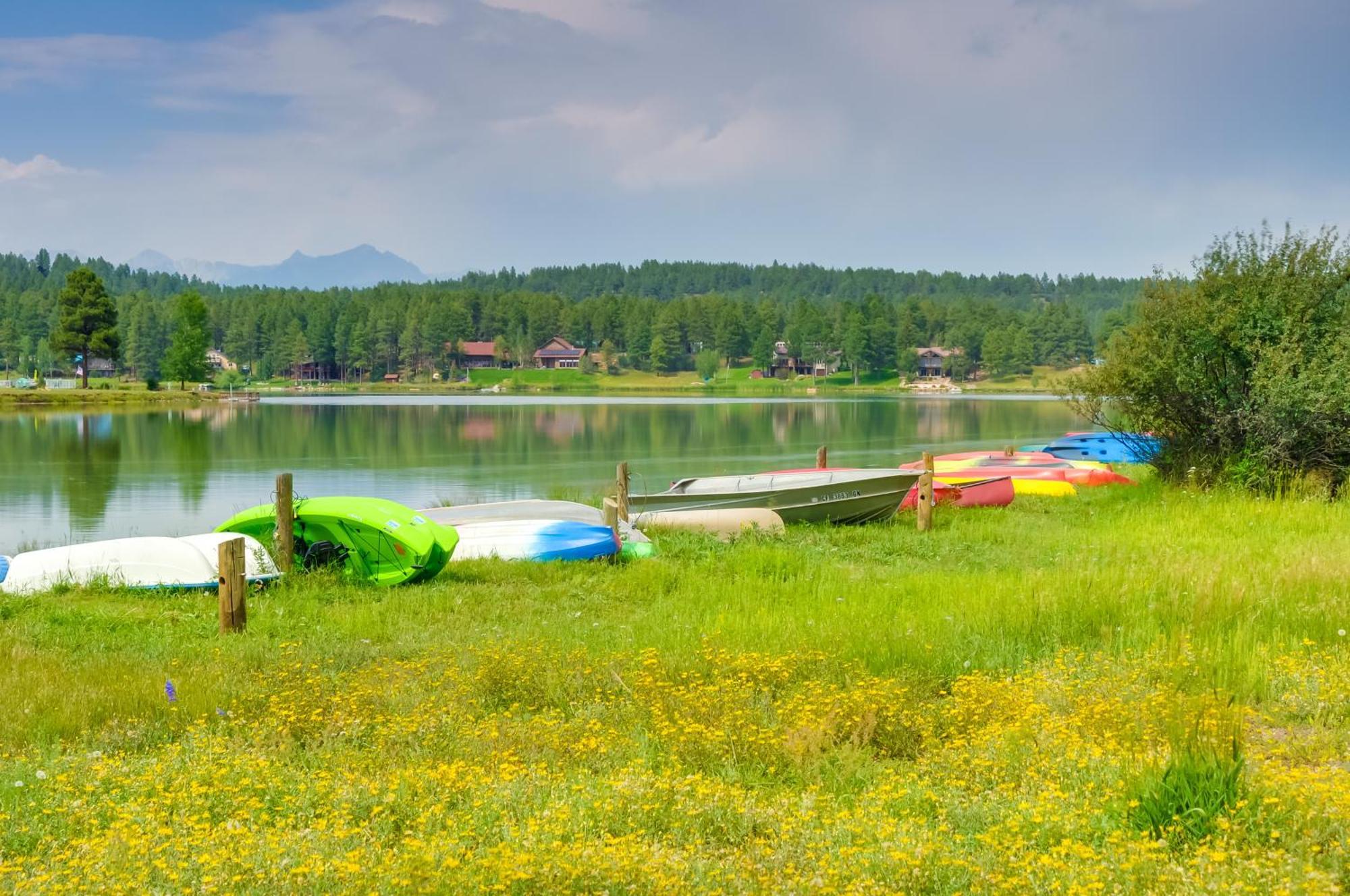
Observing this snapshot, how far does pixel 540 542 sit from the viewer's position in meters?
15.9

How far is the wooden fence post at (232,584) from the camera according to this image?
10945 mm

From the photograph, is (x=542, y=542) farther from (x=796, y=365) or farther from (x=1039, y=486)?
(x=796, y=365)


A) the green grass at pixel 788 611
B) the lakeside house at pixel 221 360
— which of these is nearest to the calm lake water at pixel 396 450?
the green grass at pixel 788 611

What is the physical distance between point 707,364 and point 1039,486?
474 feet

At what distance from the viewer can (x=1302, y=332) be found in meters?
20.2

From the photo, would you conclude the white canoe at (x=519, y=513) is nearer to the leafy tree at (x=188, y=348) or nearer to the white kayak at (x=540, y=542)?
the white kayak at (x=540, y=542)

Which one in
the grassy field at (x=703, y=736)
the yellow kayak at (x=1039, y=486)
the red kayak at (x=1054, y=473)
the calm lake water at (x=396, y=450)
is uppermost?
the grassy field at (x=703, y=736)

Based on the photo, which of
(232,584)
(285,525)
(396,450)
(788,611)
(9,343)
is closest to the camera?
(232,584)

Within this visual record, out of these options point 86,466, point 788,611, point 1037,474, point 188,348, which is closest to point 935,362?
point 188,348

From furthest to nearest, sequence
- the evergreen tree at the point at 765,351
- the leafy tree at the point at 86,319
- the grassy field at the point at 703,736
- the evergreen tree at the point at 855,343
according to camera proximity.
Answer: the evergreen tree at the point at 765,351
the evergreen tree at the point at 855,343
the leafy tree at the point at 86,319
the grassy field at the point at 703,736

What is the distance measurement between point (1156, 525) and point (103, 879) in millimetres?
16255

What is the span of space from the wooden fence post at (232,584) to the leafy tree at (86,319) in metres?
92.2

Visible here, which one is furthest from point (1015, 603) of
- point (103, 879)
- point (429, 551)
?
point (103, 879)

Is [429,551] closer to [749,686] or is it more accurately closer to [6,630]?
[6,630]
